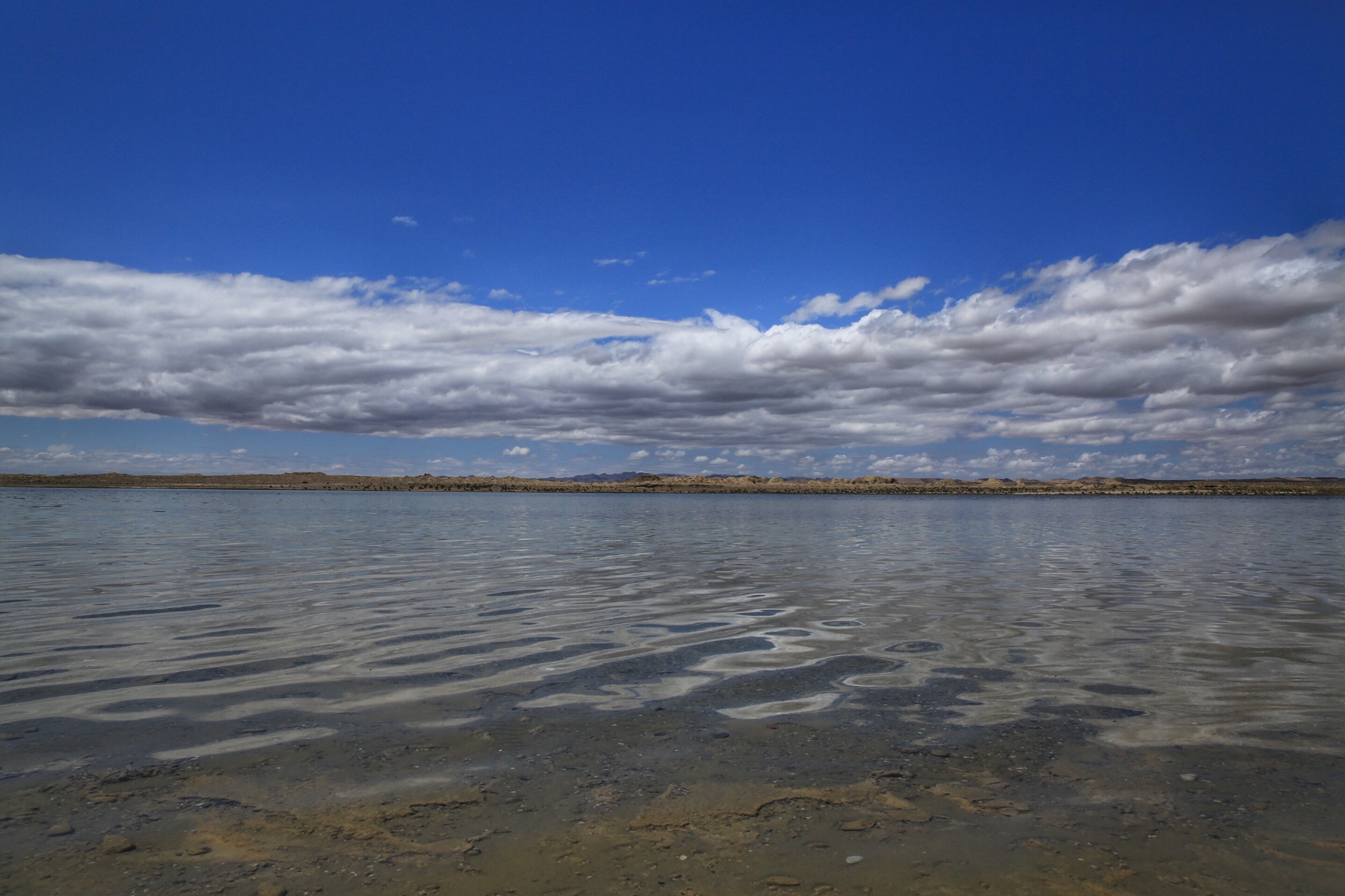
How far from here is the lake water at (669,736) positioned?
454cm

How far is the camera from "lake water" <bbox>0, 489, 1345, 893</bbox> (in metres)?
Result: 4.54

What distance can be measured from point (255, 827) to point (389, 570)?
49.2ft

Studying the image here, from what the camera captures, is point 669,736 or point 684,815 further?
point 669,736

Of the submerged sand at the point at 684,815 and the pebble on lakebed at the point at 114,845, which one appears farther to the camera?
the pebble on lakebed at the point at 114,845

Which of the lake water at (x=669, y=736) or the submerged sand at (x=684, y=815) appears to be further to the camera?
the lake water at (x=669, y=736)

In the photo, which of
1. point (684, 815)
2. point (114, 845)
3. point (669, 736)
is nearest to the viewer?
point (114, 845)

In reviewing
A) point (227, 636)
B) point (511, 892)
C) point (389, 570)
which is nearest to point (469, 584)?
point (389, 570)

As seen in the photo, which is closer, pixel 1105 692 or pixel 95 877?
pixel 95 877

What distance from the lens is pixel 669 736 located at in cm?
678

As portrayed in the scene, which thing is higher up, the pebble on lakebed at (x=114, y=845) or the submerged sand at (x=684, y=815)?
the pebble on lakebed at (x=114, y=845)

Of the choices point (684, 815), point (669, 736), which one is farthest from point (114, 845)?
point (669, 736)

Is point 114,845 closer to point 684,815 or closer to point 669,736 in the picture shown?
point 684,815

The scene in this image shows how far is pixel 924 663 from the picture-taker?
31.7 feet

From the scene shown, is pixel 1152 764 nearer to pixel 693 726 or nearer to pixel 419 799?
pixel 693 726
